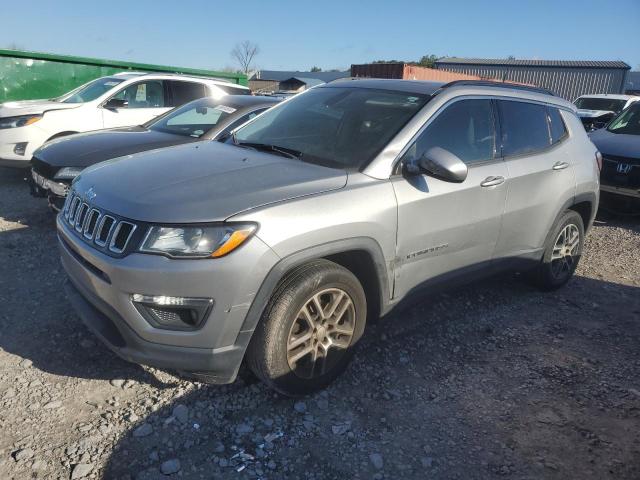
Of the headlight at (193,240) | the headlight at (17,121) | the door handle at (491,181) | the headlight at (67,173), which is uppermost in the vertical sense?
the door handle at (491,181)

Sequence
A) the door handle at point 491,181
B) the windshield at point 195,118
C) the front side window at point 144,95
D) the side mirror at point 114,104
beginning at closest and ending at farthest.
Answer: the door handle at point 491,181
the windshield at point 195,118
the side mirror at point 114,104
the front side window at point 144,95

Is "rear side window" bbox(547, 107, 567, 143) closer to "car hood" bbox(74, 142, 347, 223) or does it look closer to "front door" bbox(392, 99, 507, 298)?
"front door" bbox(392, 99, 507, 298)

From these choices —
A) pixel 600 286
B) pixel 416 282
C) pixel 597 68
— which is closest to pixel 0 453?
pixel 416 282

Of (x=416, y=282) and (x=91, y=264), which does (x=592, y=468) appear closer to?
(x=416, y=282)

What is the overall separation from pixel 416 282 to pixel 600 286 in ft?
8.89

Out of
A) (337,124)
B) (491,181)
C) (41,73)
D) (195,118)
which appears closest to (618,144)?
(491,181)

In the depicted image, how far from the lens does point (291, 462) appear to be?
2436 mm

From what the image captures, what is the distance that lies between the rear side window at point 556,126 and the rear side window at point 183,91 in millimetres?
6015

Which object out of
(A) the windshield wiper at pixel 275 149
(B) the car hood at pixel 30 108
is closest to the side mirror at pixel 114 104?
(B) the car hood at pixel 30 108

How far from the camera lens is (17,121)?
273 inches

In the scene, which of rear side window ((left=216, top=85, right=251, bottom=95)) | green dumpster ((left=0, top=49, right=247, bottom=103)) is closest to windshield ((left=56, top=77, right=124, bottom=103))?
rear side window ((left=216, top=85, right=251, bottom=95))

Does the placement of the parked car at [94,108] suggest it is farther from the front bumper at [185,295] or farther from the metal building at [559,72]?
the metal building at [559,72]

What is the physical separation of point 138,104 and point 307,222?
22.0ft

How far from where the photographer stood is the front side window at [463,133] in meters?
3.21
